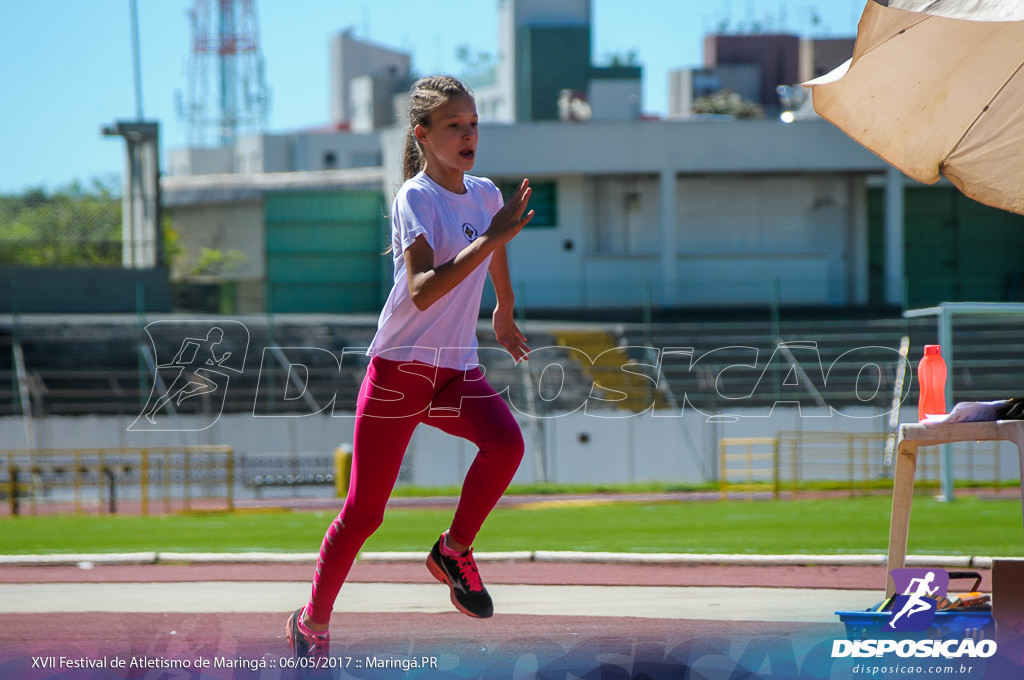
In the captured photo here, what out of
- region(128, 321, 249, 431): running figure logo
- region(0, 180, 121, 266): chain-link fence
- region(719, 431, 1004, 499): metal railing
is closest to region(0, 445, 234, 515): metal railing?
region(128, 321, 249, 431): running figure logo

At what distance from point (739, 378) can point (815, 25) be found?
136ft

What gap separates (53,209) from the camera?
38812 millimetres

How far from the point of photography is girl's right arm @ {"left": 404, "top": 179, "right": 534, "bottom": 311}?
4434 millimetres

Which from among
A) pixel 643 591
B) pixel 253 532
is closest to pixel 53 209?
pixel 253 532

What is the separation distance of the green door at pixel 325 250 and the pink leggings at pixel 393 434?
38.5 meters

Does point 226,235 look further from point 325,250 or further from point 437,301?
point 437,301

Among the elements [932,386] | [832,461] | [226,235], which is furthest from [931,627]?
[226,235]

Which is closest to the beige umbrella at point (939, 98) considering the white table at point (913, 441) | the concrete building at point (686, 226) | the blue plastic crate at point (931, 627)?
the white table at point (913, 441)

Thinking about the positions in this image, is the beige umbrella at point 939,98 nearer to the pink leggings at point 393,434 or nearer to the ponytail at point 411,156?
the ponytail at point 411,156

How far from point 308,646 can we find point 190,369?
78.4 feet

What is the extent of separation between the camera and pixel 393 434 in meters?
4.68

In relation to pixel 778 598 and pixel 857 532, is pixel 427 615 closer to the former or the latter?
pixel 778 598

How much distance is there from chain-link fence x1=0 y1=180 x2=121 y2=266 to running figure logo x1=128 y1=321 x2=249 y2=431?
861 cm

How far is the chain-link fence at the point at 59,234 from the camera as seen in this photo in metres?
38.3
